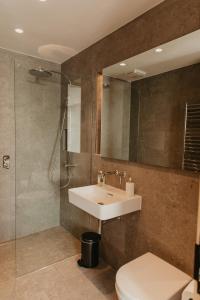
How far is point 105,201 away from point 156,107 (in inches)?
41.7

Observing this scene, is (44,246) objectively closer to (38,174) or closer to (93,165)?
(38,174)

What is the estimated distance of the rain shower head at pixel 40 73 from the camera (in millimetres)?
2629

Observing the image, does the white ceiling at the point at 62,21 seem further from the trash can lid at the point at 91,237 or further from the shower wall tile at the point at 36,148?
the trash can lid at the point at 91,237

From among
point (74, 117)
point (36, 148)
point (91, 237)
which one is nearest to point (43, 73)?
point (74, 117)

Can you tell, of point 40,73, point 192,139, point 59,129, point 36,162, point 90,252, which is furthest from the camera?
point 59,129

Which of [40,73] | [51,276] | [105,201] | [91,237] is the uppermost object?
[40,73]

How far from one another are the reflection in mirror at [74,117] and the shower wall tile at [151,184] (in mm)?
212

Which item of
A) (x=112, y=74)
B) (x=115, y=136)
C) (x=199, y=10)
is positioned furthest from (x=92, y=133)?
(x=199, y=10)

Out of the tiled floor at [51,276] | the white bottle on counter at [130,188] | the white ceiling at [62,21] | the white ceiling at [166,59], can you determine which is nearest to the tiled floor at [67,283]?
the tiled floor at [51,276]

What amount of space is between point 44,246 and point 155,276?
1.66 m

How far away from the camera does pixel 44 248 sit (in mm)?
2562

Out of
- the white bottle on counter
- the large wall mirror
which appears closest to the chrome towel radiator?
the large wall mirror

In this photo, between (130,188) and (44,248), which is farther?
(44,248)

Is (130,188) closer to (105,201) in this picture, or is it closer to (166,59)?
(105,201)
